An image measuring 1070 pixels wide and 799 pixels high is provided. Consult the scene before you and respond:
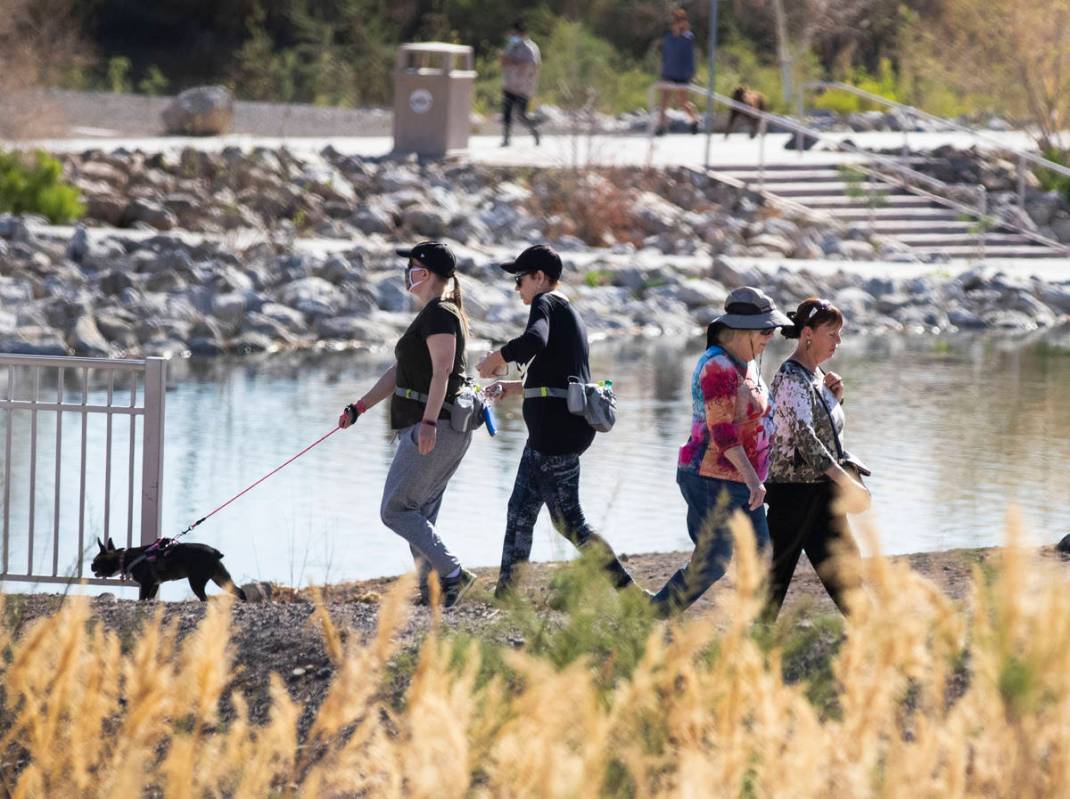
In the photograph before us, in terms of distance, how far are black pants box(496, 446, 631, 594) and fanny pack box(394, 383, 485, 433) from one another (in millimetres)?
268

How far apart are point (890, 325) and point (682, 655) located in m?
21.2

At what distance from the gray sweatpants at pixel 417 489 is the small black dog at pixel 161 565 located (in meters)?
0.83

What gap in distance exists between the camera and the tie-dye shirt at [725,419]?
6914mm

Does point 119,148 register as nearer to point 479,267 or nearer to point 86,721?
point 479,267

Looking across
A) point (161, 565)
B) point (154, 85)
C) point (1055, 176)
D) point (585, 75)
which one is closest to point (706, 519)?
point (161, 565)

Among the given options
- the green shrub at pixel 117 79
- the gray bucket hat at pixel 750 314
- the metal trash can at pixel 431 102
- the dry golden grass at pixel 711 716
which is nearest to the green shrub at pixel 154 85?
the green shrub at pixel 117 79

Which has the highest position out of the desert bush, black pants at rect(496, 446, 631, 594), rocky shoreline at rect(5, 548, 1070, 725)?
the desert bush

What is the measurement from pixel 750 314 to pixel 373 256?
17.5m

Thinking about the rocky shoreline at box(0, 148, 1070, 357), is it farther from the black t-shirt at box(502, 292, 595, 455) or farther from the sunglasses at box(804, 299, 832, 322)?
the sunglasses at box(804, 299, 832, 322)

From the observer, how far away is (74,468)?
13039 millimetres

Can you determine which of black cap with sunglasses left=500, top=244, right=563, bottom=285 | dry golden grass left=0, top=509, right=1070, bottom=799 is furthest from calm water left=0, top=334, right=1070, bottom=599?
dry golden grass left=0, top=509, right=1070, bottom=799

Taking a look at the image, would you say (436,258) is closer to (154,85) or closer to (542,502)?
(542,502)

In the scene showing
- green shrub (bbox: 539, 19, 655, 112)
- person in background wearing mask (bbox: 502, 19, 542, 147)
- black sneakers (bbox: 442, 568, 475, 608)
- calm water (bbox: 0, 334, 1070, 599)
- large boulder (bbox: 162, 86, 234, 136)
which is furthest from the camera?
green shrub (bbox: 539, 19, 655, 112)

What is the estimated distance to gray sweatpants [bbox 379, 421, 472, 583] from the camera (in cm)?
763
